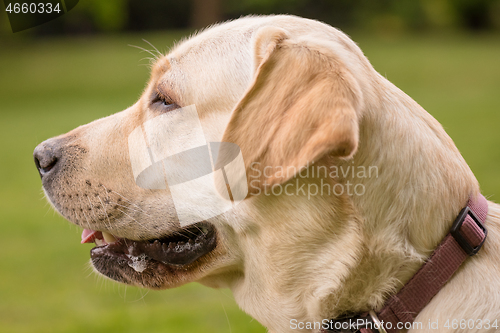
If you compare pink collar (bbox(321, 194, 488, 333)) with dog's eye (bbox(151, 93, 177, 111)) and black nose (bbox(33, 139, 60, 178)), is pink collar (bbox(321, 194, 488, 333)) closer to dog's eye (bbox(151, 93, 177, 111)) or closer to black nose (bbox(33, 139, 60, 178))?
dog's eye (bbox(151, 93, 177, 111))

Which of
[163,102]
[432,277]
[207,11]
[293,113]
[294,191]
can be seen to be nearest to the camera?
[293,113]

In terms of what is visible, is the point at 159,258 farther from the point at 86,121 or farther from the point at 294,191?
the point at 86,121

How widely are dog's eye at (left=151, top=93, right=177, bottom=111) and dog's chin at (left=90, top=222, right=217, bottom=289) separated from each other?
0.63m

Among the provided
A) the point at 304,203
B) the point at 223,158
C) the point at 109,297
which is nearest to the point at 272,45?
the point at 223,158

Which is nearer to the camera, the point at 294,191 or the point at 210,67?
the point at 294,191

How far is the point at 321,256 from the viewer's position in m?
2.30

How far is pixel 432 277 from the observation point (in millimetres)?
2166

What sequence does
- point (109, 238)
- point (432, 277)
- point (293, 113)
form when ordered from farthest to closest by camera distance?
point (109, 238) < point (432, 277) < point (293, 113)

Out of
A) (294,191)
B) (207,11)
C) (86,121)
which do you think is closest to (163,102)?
(294,191)

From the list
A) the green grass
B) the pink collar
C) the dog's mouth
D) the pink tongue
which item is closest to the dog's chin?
the dog's mouth

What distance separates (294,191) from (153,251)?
33.9 inches

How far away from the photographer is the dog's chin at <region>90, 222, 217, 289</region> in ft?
8.59

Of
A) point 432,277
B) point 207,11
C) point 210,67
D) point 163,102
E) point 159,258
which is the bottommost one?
point 207,11

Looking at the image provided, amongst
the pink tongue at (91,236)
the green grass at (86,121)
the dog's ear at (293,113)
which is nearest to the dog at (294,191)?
the dog's ear at (293,113)
